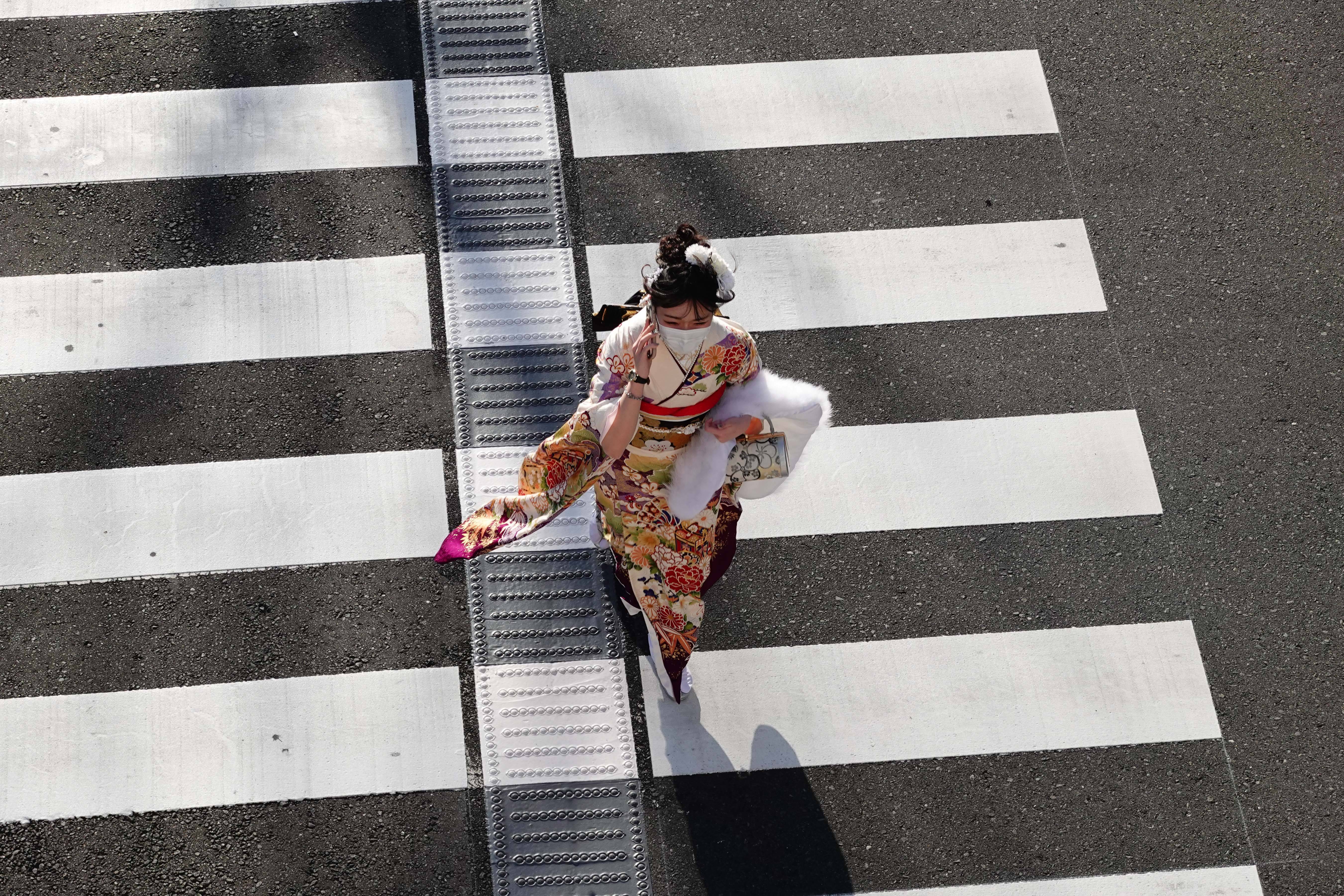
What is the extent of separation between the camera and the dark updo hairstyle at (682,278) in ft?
10.2

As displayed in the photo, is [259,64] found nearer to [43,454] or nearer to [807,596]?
[43,454]

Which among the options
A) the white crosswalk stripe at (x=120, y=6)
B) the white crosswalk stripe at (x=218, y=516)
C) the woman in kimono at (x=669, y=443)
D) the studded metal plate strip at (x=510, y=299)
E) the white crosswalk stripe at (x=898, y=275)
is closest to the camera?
the woman in kimono at (x=669, y=443)

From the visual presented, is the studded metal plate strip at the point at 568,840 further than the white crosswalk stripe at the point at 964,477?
No

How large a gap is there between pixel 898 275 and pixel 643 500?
1.90m

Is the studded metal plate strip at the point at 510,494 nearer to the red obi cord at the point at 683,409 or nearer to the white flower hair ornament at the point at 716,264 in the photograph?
the red obi cord at the point at 683,409

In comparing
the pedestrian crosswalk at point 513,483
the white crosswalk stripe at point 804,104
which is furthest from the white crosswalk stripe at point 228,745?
the white crosswalk stripe at point 804,104

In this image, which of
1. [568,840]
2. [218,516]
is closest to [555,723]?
[568,840]

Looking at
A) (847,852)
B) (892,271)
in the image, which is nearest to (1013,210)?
(892,271)

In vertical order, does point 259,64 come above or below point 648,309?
above

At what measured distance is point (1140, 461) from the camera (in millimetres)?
4746

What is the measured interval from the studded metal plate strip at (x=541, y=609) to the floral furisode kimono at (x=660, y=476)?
38 centimetres

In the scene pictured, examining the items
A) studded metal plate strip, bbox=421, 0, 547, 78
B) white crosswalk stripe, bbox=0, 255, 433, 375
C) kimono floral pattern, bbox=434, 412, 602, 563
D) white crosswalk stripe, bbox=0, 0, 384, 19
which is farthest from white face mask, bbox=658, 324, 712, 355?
white crosswalk stripe, bbox=0, 0, 384, 19

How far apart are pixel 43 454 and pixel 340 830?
1760mm

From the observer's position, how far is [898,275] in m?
5.05
